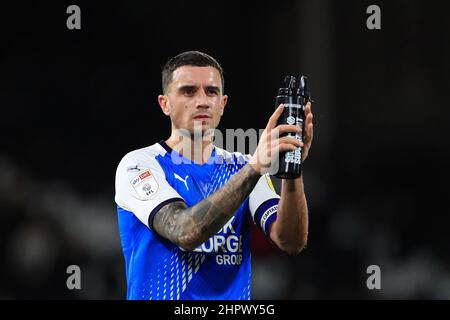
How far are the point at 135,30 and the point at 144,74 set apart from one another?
505 mm

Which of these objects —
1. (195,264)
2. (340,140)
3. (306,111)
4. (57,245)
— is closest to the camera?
(306,111)

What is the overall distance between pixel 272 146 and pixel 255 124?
162 inches

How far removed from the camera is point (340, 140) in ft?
23.5

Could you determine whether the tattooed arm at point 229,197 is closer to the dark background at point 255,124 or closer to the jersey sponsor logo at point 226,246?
the jersey sponsor logo at point 226,246

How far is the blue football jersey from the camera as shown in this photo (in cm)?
338

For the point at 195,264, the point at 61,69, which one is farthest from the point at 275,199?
the point at 61,69

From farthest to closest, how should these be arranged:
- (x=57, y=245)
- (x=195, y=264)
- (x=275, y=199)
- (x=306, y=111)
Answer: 1. (x=57, y=245)
2. (x=275, y=199)
3. (x=195, y=264)
4. (x=306, y=111)

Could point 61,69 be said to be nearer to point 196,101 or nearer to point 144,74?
point 144,74

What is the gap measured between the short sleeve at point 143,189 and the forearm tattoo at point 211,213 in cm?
18

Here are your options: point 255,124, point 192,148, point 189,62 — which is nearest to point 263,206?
point 192,148

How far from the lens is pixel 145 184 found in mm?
3379

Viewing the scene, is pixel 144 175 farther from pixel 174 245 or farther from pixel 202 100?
pixel 202 100

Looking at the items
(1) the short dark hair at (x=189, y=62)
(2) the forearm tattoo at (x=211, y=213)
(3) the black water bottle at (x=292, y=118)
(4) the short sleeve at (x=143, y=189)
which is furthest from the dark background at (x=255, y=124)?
(3) the black water bottle at (x=292, y=118)

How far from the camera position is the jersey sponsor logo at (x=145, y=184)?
10.9 ft
